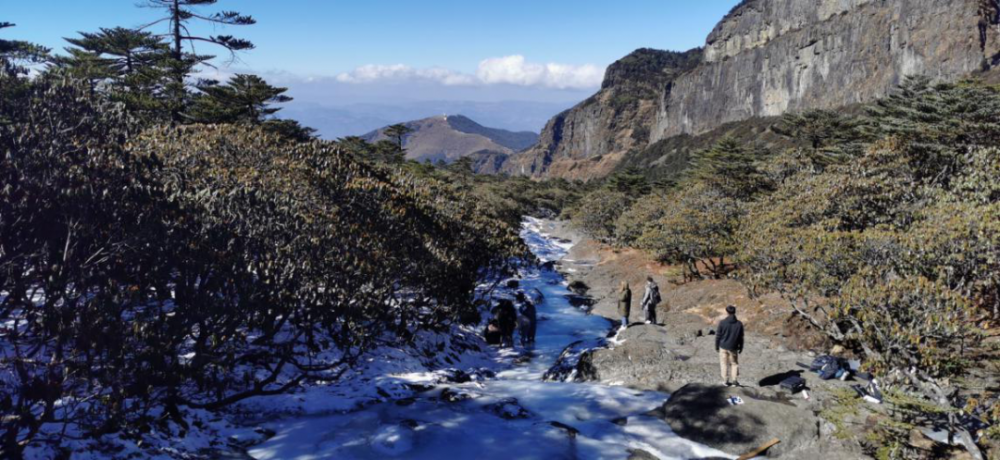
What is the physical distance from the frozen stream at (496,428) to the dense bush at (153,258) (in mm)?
1528

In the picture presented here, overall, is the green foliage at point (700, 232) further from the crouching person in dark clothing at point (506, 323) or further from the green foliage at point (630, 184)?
the green foliage at point (630, 184)

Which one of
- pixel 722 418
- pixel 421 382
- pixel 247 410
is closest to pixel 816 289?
pixel 722 418

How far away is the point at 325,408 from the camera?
10.0 metres

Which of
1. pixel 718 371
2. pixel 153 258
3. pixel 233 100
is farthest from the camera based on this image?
pixel 233 100

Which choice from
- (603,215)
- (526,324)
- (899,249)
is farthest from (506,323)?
(603,215)

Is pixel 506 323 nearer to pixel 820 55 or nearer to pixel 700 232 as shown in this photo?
pixel 700 232

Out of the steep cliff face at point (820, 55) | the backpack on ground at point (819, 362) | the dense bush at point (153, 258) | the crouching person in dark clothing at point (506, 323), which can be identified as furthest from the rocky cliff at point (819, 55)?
the dense bush at point (153, 258)

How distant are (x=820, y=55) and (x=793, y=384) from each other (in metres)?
159

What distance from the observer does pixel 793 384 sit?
10.6 metres

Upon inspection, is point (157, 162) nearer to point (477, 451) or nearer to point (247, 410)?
point (247, 410)

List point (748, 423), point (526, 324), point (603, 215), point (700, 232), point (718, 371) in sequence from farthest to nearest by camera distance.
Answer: point (603, 215)
point (700, 232)
point (526, 324)
point (718, 371)
point (748, 423)

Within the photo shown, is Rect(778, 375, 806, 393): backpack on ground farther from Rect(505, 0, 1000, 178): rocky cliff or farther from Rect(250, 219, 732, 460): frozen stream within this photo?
Rect(505, 0, 1000, 178): rocky cliff

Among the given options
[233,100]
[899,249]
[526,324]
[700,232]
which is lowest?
[526,324]

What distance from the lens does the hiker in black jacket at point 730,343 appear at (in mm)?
10406
